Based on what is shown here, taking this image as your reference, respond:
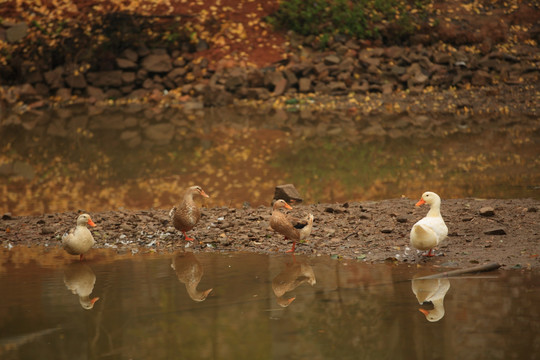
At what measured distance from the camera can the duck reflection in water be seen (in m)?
6.86

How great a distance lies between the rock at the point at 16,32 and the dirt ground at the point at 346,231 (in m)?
20.3

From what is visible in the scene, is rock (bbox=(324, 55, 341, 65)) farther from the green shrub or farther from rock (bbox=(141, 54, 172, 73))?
rock (bbox=(141, 54, 172, 73))

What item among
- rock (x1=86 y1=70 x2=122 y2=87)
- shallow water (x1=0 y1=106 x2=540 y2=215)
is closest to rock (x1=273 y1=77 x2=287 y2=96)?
shallow water (x1=0 y1=106 x2=540 y2=215)

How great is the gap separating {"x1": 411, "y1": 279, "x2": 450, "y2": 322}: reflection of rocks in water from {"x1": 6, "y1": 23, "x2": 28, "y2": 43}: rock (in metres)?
25.4

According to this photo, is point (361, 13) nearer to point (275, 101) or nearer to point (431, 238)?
point (275, 101)

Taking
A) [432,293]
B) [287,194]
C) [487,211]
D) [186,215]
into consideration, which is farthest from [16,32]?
[432,293]

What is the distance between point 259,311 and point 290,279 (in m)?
1.08

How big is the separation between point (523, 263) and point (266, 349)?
339cm

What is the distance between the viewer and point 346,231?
917 centimetres

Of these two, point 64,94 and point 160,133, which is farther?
point 64,94

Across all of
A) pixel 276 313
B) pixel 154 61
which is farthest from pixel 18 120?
pixel 276 313

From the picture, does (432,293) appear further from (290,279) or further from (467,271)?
(290,279)

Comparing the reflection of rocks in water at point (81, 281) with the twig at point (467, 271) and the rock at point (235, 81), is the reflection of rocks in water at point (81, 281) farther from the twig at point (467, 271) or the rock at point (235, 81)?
the rock at point (235, 81)

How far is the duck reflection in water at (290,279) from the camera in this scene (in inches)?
270
